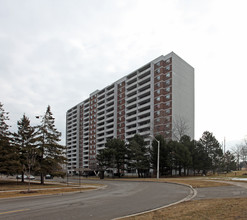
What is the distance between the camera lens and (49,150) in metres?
37.0

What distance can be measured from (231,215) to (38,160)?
32.6 m

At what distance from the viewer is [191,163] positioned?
53688 millimetres

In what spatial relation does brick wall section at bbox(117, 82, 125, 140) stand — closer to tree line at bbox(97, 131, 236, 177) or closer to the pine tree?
tree line at bbox(97, 131, 236, 177)

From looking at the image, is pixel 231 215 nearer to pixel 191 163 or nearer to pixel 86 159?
pixel 191 163

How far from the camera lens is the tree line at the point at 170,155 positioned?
52844mm

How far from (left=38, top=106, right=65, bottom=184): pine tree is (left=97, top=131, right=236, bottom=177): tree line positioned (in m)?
22.9

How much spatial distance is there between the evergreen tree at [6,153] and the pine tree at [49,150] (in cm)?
333

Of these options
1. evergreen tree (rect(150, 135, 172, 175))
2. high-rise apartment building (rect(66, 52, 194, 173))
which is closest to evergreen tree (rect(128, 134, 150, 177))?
evergreen tree (rect(150, 135, 172, 175))

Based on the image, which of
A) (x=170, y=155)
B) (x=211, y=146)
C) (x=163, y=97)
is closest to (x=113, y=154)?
(x=170, y=155)

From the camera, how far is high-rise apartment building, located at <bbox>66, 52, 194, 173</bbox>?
261 feet

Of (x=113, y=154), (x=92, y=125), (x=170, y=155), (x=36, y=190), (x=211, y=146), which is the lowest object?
(x=36, y=190)

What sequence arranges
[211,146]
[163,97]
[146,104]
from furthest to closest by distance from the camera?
[146,104] → [163,97] → [211,146]

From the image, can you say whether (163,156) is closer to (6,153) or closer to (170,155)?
(170,155)

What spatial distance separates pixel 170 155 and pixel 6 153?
31.6 metres
